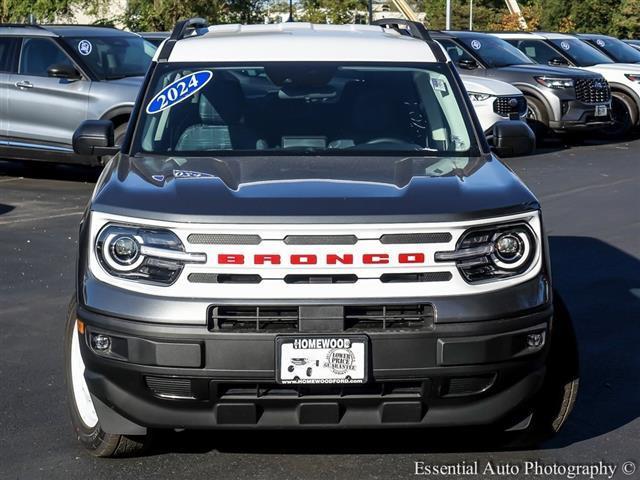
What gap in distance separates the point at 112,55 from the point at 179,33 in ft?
27.9

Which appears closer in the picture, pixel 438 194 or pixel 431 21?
pixel 438 194

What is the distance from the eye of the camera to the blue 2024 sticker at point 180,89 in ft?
19.5

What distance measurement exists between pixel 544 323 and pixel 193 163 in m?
1.73

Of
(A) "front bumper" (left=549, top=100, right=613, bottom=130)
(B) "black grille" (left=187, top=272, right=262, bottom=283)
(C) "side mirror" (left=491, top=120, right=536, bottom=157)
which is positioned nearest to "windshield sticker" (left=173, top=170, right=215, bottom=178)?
(B) "black grille" (left=187, top=272, right=262, bottom=283)

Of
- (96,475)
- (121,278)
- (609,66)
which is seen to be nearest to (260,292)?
(121,278)

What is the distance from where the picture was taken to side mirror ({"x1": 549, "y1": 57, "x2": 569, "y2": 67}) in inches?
832

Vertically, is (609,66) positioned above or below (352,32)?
below

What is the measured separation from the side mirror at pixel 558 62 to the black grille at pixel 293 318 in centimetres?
1733

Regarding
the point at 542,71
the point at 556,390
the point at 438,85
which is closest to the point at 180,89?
the point at 438,85

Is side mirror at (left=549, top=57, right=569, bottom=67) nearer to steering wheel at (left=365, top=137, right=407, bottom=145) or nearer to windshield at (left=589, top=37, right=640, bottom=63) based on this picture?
windshield at (left=589, top=37, right=640, bottom=63)

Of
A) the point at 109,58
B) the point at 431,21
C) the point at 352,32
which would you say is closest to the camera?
the point at 352,32

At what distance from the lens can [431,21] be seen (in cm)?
7025

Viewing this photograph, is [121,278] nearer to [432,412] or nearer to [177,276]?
[177,276]

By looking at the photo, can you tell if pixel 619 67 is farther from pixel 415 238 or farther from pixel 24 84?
pixel 415 238
